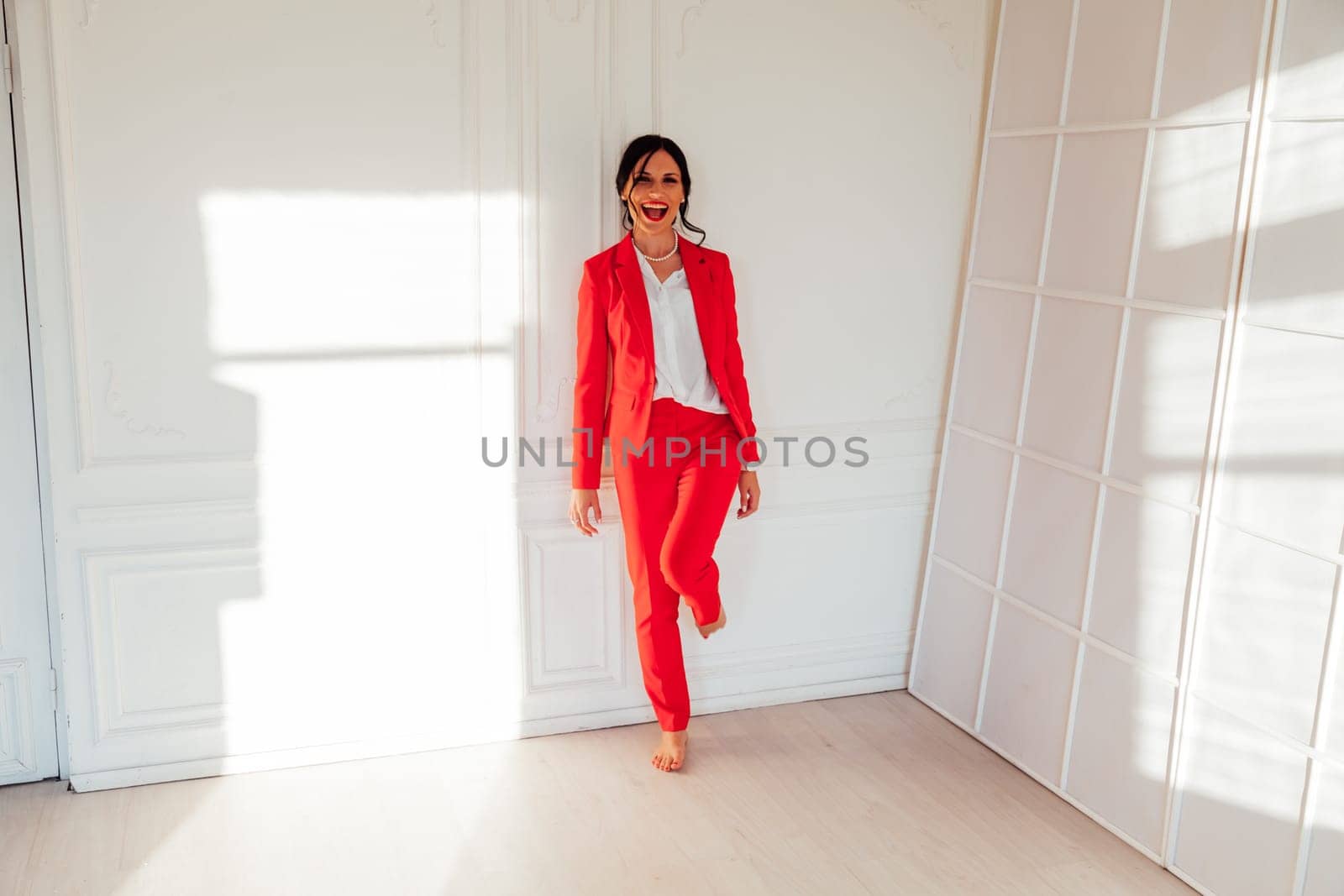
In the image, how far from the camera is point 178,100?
266cm

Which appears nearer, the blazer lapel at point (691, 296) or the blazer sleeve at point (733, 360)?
the blazer lapel at point (691, 296)

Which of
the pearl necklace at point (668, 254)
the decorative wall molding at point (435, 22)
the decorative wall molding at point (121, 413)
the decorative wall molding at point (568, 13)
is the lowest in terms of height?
the decorative wall molding at point (121, 413)

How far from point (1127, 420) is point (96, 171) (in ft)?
8.25

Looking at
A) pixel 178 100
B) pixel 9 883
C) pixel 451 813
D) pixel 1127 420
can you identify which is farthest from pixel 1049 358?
pixel 9 883

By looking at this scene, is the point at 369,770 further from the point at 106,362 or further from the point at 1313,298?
the point at 1313,298

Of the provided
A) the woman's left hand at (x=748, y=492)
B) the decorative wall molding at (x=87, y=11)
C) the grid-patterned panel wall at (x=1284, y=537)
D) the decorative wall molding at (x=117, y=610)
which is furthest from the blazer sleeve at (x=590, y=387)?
the grid-patterned panel wall at (x=1284, y=537)

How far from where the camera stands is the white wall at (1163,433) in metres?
2.31

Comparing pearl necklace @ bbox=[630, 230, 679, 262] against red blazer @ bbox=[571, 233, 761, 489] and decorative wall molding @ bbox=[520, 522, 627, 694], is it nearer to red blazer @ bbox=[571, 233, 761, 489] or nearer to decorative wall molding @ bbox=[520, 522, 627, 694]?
red blazer @ bbox=[571, 233, 761, 489]

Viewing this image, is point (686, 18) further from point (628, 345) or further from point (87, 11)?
point (87, 11)

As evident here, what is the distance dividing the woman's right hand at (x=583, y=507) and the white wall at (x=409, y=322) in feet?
0.47

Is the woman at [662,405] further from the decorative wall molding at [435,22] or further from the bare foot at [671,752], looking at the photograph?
the decorative wall molding at [435,22]

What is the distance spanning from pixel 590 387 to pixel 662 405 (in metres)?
0.19

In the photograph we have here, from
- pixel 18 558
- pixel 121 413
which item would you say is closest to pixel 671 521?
pixel 121 413

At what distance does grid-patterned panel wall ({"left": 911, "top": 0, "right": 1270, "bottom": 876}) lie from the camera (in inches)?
101
